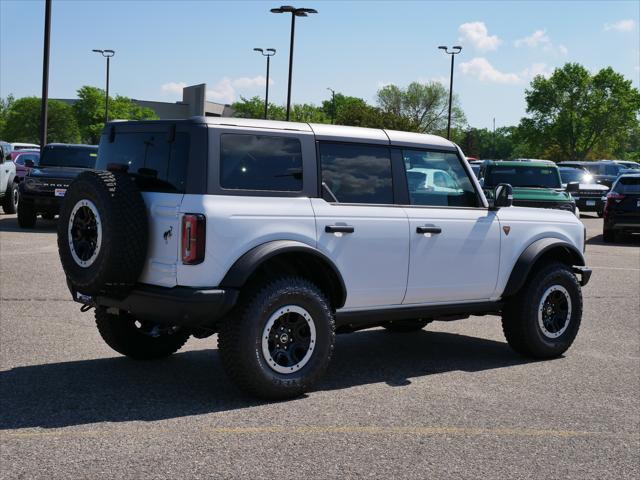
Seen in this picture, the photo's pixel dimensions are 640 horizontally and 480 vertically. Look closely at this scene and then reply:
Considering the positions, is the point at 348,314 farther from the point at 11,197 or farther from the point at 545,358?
the point at 11,197

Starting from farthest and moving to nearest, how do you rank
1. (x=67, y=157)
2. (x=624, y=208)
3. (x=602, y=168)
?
(x=602, y=168), (x=624, y=208), (x=67, y=157)

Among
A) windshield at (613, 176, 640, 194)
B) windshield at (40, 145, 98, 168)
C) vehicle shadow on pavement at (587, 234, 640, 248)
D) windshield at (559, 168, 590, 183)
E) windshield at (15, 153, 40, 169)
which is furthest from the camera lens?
windshield at (15, 153, 40, 169)

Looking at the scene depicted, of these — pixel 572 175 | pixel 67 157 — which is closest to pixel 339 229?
pixel 67 157

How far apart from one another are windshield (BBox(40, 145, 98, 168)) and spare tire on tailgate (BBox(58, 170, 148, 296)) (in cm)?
1459

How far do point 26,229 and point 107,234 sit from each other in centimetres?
1437

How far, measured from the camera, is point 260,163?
233 inches

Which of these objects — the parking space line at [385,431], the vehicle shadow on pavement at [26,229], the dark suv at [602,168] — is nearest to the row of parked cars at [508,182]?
the vehicle shadow on pavement at [26,229]

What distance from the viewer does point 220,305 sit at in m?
5.54

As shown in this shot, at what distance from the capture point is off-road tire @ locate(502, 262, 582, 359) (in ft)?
24.4

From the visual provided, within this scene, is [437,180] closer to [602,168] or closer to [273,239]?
[273,239]

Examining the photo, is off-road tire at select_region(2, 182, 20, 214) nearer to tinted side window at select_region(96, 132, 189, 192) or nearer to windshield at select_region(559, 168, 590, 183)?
windshield at select_region(559, 168, 590, 183)

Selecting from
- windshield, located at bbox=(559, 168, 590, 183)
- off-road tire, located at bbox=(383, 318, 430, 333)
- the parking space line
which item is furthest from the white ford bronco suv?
windshield, located at bbox=(559, 168, 590, 183)

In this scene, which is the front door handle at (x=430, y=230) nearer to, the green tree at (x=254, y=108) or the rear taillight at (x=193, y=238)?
the rear taillight at (x=193, y=238)

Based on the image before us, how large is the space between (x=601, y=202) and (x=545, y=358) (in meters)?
23.2
